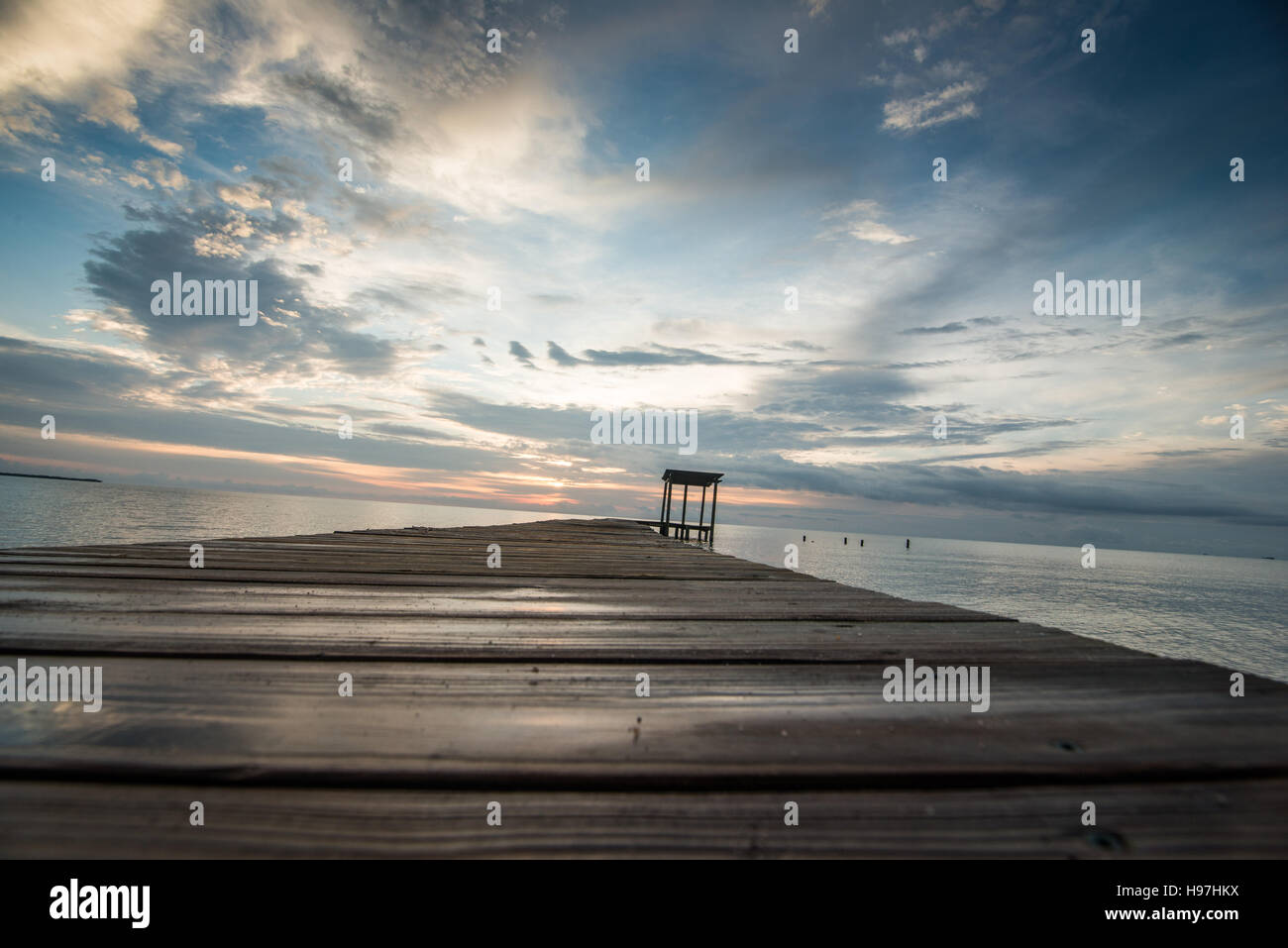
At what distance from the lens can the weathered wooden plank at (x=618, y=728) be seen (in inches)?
32.6

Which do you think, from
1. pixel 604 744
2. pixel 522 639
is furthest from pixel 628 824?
pixel 522 639

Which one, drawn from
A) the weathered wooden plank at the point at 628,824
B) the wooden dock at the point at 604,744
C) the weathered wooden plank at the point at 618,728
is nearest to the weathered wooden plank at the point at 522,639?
the wooden dock at the point at 604,744

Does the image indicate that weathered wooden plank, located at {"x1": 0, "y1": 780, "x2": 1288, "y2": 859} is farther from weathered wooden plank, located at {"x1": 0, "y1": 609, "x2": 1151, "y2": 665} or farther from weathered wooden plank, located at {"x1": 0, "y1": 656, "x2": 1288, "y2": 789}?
weathered wooden plank, located at {"x1": 0, "y1": 609, "x2": 1151, "y2": 665}

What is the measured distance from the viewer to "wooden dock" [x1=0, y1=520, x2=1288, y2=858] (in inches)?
27.1

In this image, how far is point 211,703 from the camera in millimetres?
1042

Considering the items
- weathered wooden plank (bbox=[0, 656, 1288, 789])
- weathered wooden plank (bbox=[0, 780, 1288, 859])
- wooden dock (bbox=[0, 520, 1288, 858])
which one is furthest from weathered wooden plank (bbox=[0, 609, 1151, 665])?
weathered wooden plank (bbox=[0, 780, 1288, 859])

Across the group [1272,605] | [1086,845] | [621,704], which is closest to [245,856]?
[621,704]

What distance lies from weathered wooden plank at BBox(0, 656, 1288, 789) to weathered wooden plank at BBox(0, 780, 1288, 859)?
43 millimetres

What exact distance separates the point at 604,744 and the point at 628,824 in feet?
0.76

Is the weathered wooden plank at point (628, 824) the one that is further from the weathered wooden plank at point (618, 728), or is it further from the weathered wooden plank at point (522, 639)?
the weathered wooden plank at point (522, 639)

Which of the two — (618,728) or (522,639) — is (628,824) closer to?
(618,728)

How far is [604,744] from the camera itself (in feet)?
3.07

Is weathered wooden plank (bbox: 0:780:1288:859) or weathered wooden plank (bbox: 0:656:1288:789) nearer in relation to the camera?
weathered wooden plank (bbox: 0:780:1288:859)
